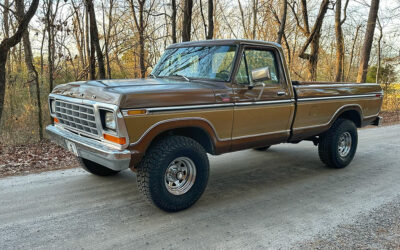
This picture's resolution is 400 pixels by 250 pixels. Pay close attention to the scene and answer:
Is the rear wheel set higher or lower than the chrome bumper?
lower

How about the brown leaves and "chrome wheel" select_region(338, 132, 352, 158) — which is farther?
"chrome wheel" select_region(338, 132, 352, 158)

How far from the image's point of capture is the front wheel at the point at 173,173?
3.29m

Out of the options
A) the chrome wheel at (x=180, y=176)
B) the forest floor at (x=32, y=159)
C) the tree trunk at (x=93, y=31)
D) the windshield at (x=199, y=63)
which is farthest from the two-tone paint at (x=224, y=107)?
the tree trunk at (x=93, y=31)

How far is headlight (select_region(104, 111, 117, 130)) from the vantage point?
309 cm

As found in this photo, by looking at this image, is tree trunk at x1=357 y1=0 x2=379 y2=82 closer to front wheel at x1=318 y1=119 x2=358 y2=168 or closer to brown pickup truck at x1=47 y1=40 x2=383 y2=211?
front wheel at x1=318 y1=119 x2=358 y2=168

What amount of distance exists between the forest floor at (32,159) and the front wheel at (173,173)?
2.69m

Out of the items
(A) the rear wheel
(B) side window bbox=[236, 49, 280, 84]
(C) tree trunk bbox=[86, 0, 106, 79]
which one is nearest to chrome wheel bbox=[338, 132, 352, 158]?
(B) side window bbox=[236, 49, 280, 84]

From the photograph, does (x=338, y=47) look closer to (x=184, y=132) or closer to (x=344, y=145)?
(x=344, y=145)

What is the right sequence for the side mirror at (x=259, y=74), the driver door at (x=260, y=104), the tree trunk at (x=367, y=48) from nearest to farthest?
the side mirror at (x=259, y=74) → the driver door at (x=260, y=104) → the tree trunk at (x=367, y=48)

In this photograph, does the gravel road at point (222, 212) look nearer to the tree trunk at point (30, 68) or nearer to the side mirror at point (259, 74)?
the side mirror at point (259, 74)

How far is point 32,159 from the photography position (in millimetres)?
5934

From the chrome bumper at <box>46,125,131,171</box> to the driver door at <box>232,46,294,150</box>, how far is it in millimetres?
1527

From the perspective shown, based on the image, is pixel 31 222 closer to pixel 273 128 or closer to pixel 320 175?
pixel 273 128

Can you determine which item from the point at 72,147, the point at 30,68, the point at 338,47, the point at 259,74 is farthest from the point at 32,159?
the point at 338,47
